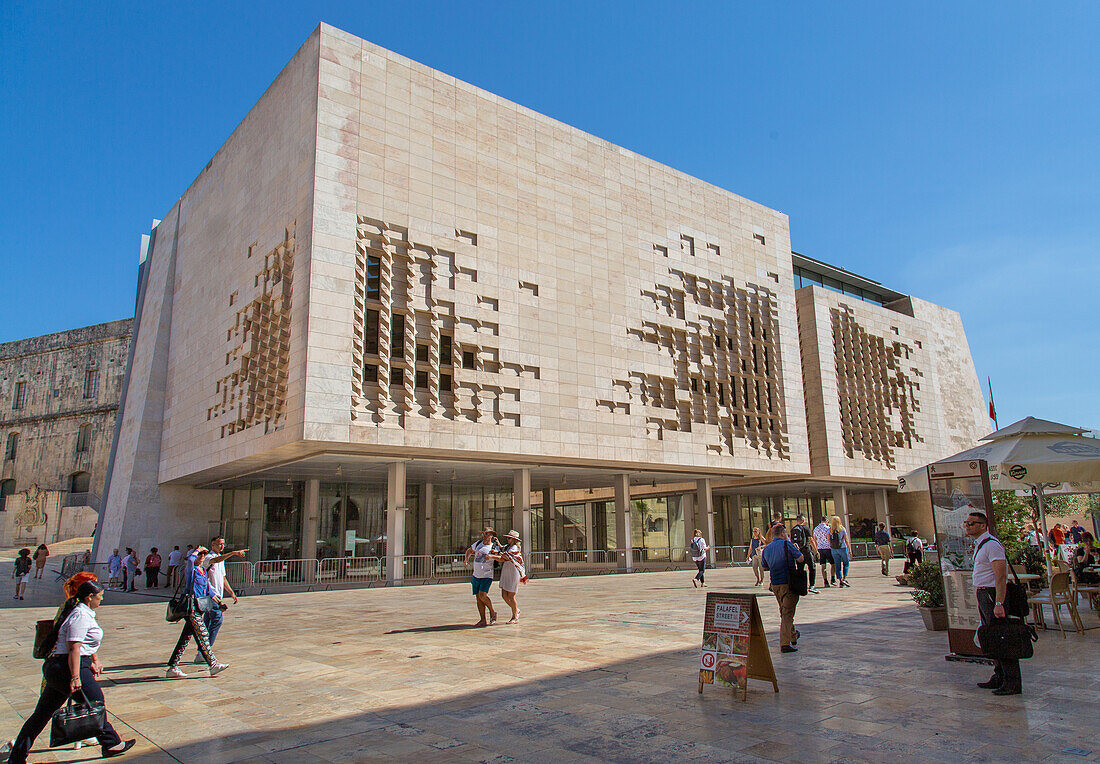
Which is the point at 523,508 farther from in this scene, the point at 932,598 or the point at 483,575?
the point at 932,598

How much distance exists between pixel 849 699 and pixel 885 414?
44.0 m

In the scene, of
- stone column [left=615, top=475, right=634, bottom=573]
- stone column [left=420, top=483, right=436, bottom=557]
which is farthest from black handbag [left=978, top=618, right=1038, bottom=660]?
stone column [left=420, top=483, right=436, bottom=557]

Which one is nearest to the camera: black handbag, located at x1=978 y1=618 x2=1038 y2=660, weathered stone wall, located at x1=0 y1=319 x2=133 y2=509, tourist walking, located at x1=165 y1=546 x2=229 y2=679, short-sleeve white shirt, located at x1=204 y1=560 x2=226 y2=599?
black handbag, located at x1=978 y1=618 x2=1038 y2=660

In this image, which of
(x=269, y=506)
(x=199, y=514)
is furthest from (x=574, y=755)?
(x=199, y=514)

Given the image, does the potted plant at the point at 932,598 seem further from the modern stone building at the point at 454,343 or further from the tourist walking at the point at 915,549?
the modern stone building at the point at 454,343

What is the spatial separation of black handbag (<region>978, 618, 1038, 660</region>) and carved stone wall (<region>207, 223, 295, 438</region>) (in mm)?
22192

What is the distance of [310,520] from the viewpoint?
3009 cm

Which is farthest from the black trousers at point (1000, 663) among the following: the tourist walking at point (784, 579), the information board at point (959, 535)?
the tourist walking at point (784, 579)

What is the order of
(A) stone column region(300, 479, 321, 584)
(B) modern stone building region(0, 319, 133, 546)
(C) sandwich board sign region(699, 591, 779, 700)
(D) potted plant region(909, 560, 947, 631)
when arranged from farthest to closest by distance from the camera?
1. (B) modern stone building region(0, 319, 133, 546)
2. (A) stone column region(300, 479, 321, 584)
3. (D) potted plant region(909, 560, 947, 631)
4. (C) sandwich board sign region(699, 591, 779, 700)

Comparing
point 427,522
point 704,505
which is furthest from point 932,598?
point 704,505

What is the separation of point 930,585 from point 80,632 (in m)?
11.4

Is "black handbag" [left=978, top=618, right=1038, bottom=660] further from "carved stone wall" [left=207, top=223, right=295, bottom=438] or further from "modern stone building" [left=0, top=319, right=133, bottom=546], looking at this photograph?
"modern stone building" [left=0, top=319, right=133, bottom=546]

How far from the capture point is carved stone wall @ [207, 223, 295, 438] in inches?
1006

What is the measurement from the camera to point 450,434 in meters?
26.2
